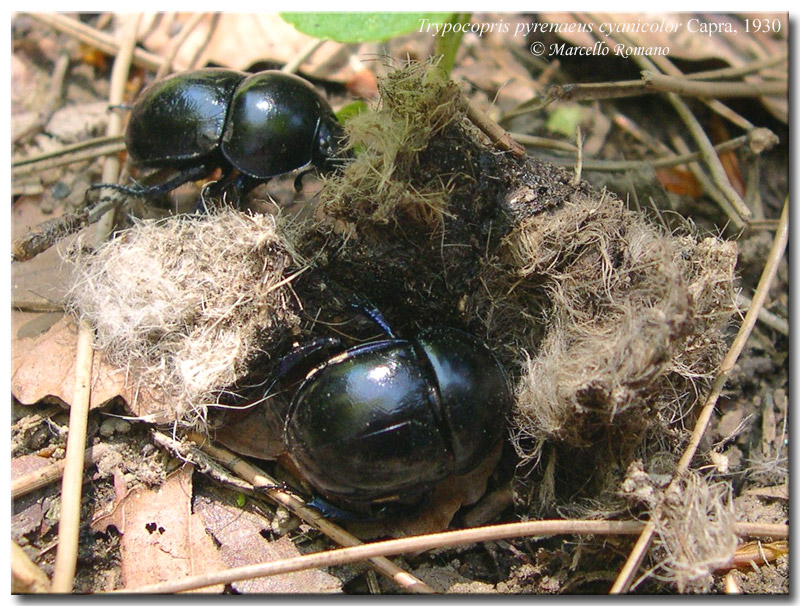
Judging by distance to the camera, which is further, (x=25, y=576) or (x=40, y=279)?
(x=40, y=279)

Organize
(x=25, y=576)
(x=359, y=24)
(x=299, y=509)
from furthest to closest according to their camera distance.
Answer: (x=359, y=24)
(x=299, y=509)
(x=25, y=576)

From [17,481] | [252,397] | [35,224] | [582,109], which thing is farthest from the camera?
[582,109]

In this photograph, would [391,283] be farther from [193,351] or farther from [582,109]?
[582,109]

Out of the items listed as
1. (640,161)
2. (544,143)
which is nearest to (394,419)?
(544,143)

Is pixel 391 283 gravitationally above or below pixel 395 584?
above

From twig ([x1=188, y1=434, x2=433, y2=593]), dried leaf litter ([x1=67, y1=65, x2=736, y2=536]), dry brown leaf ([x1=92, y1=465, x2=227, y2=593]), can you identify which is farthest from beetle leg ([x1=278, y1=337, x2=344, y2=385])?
dry brown leaf ([x1=92, y1=465, x2=227, y2=593])

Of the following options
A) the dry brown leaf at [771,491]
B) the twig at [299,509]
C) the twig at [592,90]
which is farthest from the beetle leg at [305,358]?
the dry brown leaf at [771,491]

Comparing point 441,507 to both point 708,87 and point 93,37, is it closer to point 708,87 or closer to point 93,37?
point 708,87

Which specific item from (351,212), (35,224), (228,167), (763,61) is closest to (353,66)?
(228,167)
